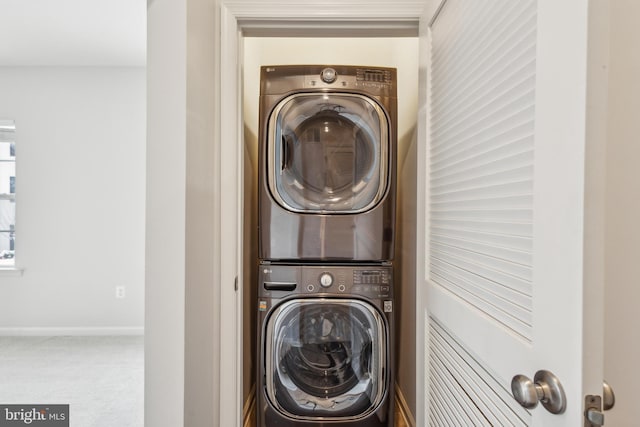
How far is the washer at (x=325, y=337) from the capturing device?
5.38 ft

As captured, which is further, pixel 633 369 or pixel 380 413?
pixel 380 413

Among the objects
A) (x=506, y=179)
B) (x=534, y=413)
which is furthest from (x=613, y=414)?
(x=506, y=179)

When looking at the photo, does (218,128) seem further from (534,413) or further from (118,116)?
(118,116)

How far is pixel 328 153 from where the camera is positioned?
5.63ft

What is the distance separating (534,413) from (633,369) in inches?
10.9

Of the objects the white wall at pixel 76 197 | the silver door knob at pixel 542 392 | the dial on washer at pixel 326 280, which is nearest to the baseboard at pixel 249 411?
the dial on washer at pixel 326 280

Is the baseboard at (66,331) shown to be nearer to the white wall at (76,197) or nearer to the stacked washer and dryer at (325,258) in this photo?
the white wall at (76,197)

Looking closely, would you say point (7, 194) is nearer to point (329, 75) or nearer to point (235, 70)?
point (235, 70)

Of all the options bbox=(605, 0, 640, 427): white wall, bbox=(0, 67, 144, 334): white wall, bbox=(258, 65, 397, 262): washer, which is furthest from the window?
bbox=(605, 0, 640, 427): white wall

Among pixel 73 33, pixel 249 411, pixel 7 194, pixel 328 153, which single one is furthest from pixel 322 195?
pixel 7 194

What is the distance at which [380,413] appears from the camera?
1647 millimetres

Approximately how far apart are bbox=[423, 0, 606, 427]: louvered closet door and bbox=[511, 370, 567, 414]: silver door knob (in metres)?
0.01

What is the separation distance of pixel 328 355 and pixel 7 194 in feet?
11.8

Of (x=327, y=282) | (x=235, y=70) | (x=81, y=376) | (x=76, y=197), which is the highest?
(x=235, y=70)
